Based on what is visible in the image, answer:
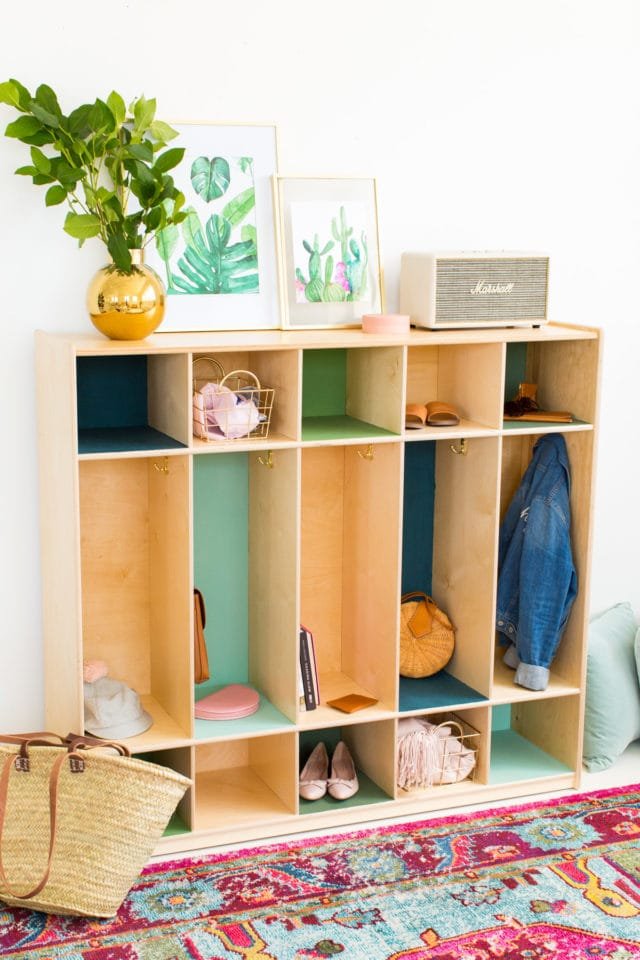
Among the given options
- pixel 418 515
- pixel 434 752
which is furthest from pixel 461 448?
pixel 434 752

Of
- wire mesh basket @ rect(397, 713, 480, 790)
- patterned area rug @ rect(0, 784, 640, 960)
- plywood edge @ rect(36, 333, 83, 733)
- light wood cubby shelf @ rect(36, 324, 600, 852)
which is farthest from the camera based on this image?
wire mesh basket @ rect(397, 713, 480, 790)

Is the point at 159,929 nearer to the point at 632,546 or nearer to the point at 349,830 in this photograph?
the point at 349,830

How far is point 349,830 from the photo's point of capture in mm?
3139

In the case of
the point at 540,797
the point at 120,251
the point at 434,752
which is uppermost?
the point at 120,251

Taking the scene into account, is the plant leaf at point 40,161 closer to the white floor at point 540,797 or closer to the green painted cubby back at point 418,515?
the green painted cubby back at point 418,515

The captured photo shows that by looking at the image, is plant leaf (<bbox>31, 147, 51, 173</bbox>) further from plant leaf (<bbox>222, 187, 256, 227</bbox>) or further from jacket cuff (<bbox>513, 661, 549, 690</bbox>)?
jacket cuff (<bbox>513, 661, 549, 690</bbox>)

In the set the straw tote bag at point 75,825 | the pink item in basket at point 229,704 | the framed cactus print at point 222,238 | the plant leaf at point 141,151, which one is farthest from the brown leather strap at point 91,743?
the plant leaf at point 141,151

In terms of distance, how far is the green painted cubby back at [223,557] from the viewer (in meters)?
3.24

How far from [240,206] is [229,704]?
51.4 inches

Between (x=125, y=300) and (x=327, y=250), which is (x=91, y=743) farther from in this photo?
(x=327, y=250)

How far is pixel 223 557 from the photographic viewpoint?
3.28 meters

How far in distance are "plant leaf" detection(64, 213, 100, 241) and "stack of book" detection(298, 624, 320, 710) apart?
3.79 feet

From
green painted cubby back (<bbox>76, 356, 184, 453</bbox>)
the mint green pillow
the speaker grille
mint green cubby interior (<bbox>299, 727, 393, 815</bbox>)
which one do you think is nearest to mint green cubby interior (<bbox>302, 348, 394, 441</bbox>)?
the speaker grille

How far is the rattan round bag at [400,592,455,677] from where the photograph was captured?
11.0ft
